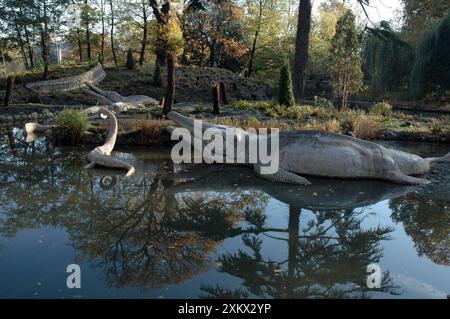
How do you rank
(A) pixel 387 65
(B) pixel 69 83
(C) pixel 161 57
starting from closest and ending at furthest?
(B) pixel 69 83
(A) pixel 387 65
(C) pixel 161 57

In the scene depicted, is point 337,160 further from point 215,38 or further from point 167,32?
point 215,38

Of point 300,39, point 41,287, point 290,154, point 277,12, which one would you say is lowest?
point 41,287

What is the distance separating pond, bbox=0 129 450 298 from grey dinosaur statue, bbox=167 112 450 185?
210 mm

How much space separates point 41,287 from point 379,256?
136 inches

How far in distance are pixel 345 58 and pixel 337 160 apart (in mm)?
11960

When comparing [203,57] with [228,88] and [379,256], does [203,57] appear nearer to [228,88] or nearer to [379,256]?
[228,88]

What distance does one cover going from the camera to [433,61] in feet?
90.1

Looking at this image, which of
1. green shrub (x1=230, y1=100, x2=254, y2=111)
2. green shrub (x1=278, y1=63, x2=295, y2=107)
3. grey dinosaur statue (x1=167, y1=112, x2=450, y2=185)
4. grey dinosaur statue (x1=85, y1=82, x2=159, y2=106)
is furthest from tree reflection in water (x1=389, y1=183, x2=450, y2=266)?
grey dinosaur statue (x1=85, y1=82, x2=159, y2=106)

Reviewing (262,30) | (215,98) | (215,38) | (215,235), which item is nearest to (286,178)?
(215,235)

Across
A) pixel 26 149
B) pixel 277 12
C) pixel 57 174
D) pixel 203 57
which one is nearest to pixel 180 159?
pixel 57 174

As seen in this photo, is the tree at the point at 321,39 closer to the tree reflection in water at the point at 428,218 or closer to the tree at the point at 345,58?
the tree at the point at 345,58

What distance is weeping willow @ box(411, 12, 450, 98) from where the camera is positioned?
2703 cm

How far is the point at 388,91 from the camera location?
3297 centimetres

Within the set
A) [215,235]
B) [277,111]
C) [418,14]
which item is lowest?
[215,235]
